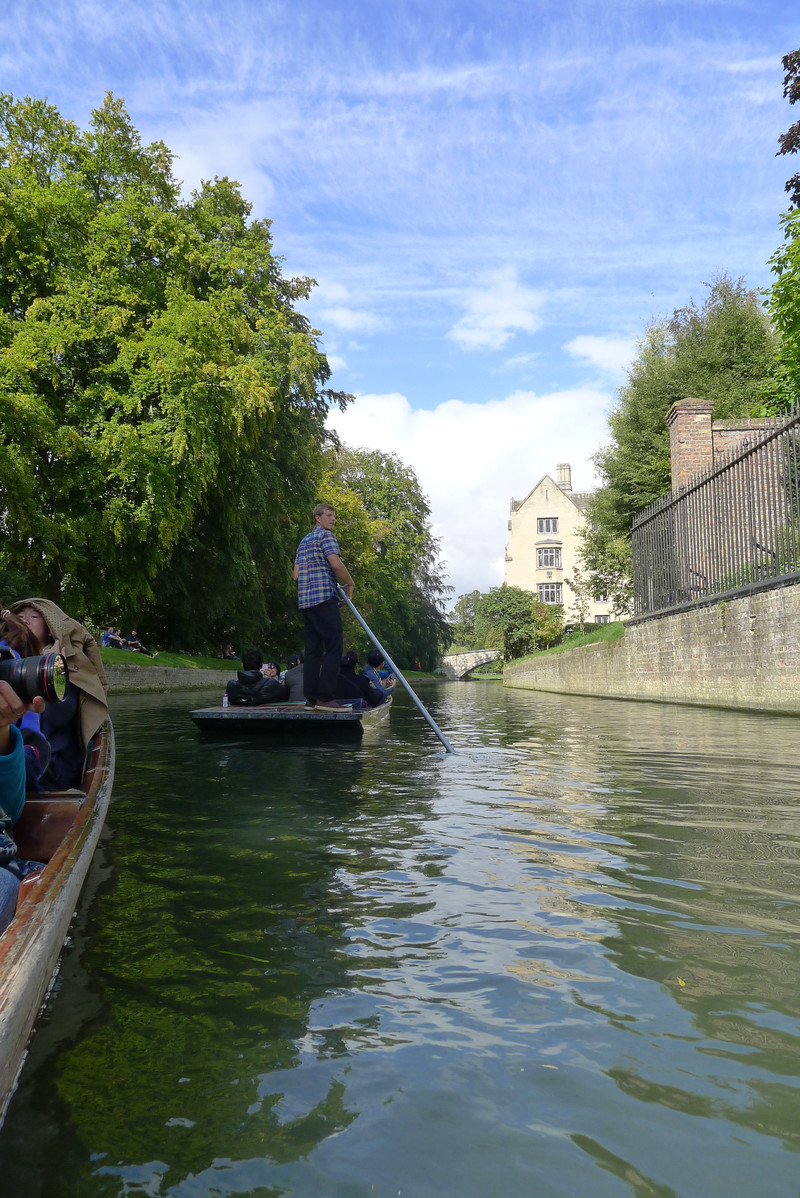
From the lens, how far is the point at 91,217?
15.6 meters

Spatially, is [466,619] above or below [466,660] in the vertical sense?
above

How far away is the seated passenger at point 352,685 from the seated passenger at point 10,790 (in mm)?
7193

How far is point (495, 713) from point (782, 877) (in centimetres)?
1076

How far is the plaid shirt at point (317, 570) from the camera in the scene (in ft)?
26.7

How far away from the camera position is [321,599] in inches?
320

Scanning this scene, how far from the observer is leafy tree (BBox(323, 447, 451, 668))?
3123 centimetres

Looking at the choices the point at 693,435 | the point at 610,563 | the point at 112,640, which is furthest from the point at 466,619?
the point at 693,435

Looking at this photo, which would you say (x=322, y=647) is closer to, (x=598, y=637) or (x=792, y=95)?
(x=792, y=95)

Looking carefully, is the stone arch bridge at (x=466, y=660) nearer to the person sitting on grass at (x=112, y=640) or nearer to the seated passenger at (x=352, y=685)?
the person sitting on grass at (x=112, y=640)

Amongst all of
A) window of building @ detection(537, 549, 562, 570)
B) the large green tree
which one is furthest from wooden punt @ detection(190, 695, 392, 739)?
window of building @ detection(537, 549, 562, 570)

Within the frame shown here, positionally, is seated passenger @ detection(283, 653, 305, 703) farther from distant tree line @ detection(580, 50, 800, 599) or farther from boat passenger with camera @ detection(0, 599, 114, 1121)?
distant tree line @ detection(580, 50, 800, 599)

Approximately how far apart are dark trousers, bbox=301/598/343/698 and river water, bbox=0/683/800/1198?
3653mm

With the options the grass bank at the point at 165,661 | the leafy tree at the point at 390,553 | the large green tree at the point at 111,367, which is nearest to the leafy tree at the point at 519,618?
the leafy tree at the point at 390,553

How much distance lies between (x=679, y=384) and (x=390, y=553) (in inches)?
650
